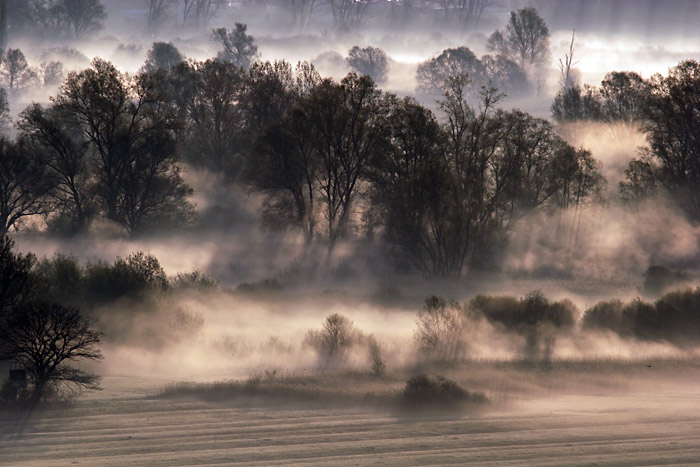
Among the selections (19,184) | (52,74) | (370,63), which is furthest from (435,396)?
(52,74)

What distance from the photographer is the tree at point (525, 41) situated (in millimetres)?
121750

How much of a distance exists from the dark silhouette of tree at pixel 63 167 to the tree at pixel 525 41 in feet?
294

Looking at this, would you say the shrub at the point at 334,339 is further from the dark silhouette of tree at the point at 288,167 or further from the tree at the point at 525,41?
the tree at the point at 525,41

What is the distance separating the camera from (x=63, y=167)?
5034cm

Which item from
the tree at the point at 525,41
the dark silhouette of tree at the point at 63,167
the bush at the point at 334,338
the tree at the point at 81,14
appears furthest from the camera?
the tree at the point at 81,14

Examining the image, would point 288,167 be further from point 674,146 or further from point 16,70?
point 16,70

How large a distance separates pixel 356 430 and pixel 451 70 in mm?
99472

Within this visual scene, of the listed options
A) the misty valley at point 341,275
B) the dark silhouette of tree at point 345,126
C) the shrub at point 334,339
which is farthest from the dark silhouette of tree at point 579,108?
the shrub at point 334,339

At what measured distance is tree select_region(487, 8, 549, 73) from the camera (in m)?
122

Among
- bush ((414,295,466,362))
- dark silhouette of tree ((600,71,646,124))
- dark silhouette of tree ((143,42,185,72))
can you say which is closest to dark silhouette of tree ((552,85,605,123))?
dark silhouette of tree ((600,71,646,124))

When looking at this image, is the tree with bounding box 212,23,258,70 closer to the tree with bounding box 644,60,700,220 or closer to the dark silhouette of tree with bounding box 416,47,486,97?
the dark silhouette of tree with bounding box 416,47,486,97

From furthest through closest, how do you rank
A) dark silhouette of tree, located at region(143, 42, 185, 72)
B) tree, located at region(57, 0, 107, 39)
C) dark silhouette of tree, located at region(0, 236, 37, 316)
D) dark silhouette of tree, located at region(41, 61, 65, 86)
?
tree, located at region(57, 0, 107, 39) → dark silhouette of tree, located at region(41, 61, 65, 86) → dark silhouette of tree, located at region(143, 42, 185, 72) → dark silhouette of tree, located at region(0, 236, 37, 316)

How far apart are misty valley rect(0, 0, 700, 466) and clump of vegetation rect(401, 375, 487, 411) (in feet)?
0.26

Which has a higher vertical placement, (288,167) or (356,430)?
(288,167)
